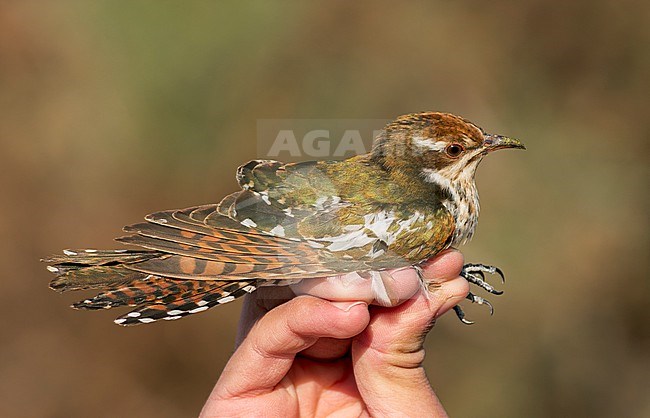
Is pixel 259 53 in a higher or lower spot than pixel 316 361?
higher

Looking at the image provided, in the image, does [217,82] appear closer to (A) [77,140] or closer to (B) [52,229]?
(A) [77,140]

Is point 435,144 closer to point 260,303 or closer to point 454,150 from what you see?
point 454,150

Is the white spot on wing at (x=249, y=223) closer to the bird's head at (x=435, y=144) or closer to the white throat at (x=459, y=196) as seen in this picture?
the bird's head at (x=435, y=144)

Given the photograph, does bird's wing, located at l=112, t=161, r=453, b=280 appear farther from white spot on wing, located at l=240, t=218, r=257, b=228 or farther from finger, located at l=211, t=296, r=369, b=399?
finger, located at l=211, t=296, r=369, b=399

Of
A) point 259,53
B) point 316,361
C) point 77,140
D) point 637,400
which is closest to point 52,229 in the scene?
point 77,140

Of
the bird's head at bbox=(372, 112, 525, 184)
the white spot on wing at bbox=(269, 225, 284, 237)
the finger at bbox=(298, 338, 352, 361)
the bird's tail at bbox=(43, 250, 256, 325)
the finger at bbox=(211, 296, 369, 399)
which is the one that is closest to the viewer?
the finger at bbox=(211, 296, 369, 399)

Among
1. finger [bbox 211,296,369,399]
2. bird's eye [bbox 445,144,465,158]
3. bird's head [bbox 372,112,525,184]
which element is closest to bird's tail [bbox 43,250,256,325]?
finger [bbox 211,296,369,399]

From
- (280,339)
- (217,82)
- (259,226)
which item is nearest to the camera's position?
(280,339)
